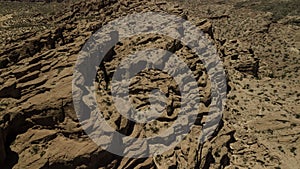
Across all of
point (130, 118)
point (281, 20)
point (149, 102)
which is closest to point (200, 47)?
point (149, 102)

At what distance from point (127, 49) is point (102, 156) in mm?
11864

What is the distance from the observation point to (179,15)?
41750 millimetres

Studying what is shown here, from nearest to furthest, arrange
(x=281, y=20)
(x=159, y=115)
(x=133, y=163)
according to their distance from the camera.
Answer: (x=133, y=163) → (x=159, y=115) → (x=281, y=20)

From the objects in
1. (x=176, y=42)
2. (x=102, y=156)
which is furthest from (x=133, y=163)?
A: (x=176, y=42)

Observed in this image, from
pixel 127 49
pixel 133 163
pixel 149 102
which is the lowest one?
pixel 133 163

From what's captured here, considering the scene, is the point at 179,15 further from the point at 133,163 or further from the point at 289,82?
the point at 133,163

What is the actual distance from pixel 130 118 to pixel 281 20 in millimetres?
63011

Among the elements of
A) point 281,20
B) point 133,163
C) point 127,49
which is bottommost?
point 281,20

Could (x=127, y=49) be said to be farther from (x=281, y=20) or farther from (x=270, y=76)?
(x=281, y=20)

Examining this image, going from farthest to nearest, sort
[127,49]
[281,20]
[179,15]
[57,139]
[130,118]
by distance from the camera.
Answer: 1. [281,20]
2. [179,15]
3. [127,49]
4. [130,118]
5. [57,139]

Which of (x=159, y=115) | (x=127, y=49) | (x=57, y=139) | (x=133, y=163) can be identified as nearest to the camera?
(x=57, y=139)

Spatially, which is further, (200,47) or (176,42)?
(200,47)

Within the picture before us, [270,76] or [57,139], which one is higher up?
[57,139]

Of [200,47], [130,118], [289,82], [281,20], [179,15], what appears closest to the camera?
[130,118]
